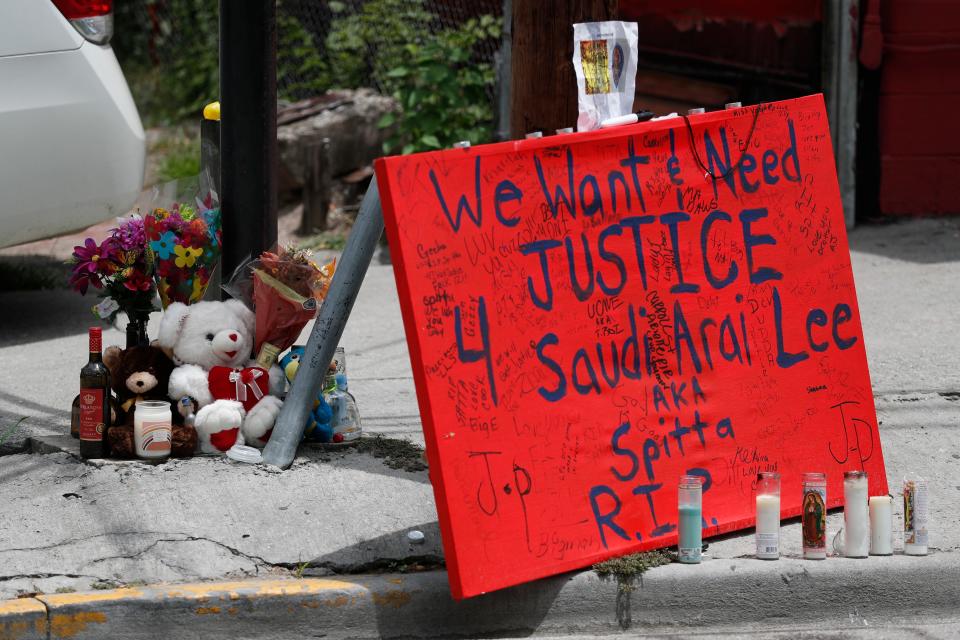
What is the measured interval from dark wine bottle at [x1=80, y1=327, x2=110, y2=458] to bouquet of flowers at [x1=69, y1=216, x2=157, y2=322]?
0.89 feet

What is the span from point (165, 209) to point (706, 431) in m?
2.07

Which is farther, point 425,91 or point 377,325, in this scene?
point 425,91

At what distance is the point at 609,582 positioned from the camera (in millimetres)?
3951

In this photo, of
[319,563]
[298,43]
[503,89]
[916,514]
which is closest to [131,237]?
[319,563]

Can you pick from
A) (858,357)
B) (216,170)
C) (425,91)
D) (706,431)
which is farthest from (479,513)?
(425,91)

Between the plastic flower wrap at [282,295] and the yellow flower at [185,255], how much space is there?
0.64 feet

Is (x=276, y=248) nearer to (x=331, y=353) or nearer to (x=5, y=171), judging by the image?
(x=331, y=353)

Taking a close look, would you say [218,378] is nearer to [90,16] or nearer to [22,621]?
[22,621]

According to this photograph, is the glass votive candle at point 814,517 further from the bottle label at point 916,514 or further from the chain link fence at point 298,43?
the chain link fence at point 298,43

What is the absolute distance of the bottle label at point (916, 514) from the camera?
409cm

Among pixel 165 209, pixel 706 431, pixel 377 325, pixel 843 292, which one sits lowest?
pixel 377 325

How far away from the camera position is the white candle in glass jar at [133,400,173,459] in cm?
448

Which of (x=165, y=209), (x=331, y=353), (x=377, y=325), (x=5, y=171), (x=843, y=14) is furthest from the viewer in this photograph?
(x=843, y=14)

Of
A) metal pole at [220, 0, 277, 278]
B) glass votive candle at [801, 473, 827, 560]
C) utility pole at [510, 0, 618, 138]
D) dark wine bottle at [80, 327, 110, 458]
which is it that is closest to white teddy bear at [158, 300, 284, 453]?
dark wine bottle at [80, 327, 110, 458]
